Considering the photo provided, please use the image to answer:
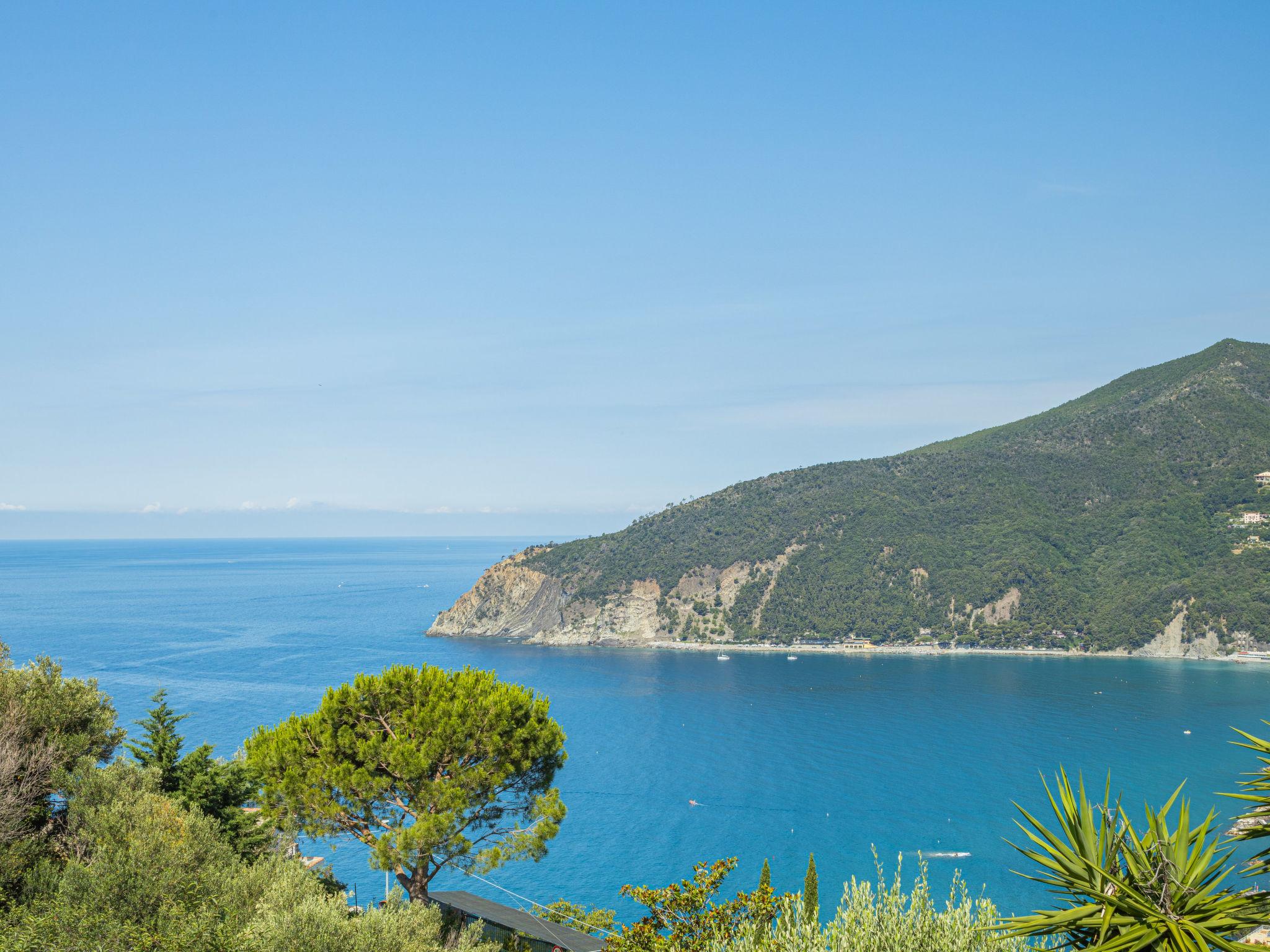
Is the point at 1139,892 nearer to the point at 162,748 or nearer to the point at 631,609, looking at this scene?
the point at 162,748

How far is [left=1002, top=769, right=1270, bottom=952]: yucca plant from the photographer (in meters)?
7.42

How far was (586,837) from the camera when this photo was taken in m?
52.7

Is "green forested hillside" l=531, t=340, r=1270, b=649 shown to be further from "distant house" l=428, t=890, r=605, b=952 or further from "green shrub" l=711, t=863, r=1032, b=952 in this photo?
"green shrub" l=711, t=863, r=1032, b=952

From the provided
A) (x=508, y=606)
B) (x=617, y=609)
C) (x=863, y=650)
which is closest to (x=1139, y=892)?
(x=863, y=650)

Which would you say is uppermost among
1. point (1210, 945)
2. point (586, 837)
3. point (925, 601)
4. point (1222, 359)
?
point (1222, 359)

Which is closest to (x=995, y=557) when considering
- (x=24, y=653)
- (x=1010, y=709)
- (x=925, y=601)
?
(x=925, y=601)

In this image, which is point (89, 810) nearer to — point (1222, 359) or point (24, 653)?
point (24, 653)

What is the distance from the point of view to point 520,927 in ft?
65.2

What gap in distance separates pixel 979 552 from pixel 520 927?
409 feet

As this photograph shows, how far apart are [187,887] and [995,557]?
427 ft

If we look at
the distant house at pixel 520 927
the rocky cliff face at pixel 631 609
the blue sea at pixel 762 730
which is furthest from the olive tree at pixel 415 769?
the rocky cliff face at pixel 631 609

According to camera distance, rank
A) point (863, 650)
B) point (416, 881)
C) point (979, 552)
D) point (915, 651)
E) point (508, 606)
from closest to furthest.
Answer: point (416, 881), point (915, 651), point (863, 650), point (979, 552), point (508, 606)

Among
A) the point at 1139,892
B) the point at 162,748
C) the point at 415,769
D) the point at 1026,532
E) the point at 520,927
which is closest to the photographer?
the point at 1139,892

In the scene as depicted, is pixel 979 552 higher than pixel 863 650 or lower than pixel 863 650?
higher
